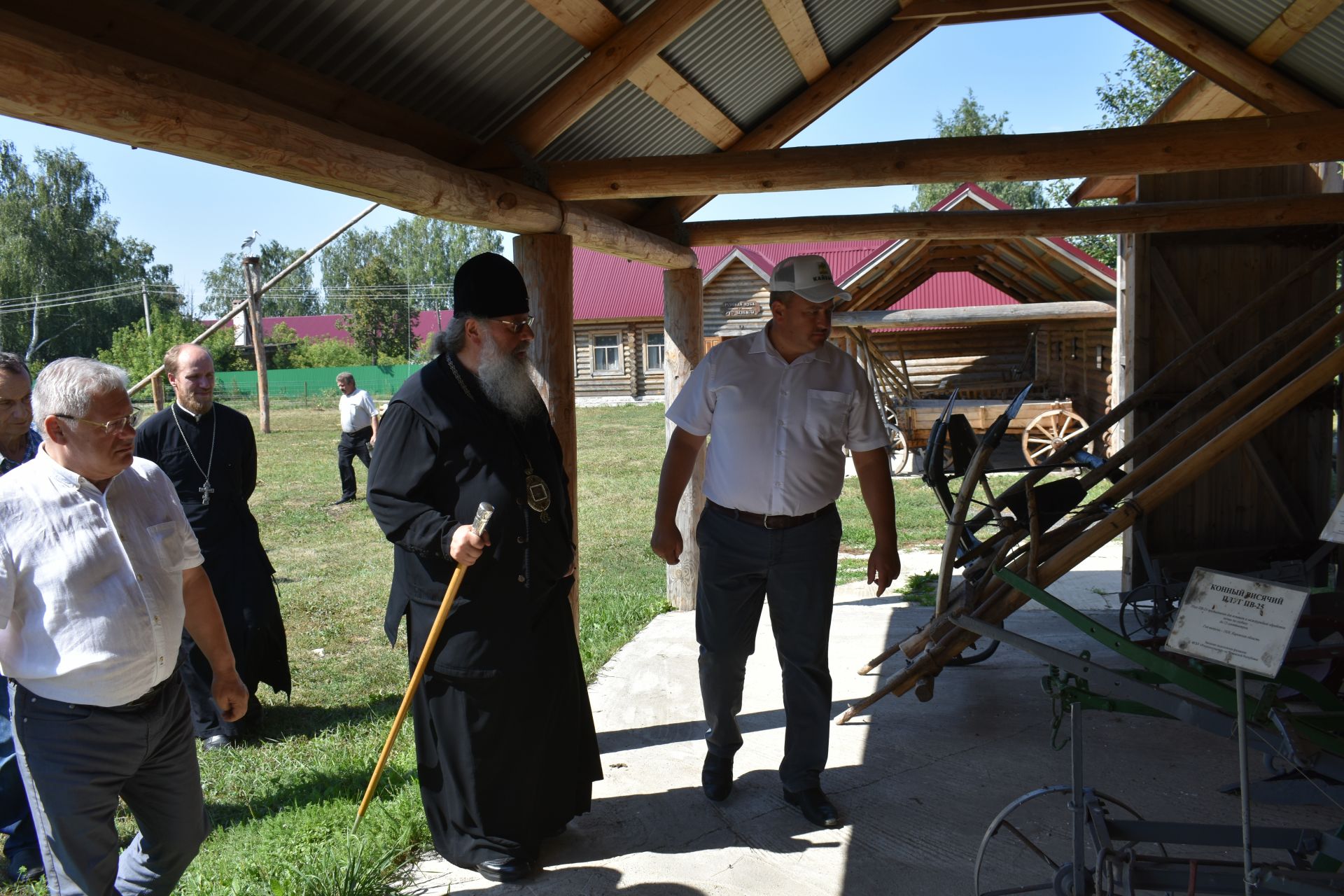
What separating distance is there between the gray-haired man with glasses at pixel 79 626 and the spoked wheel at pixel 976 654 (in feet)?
14.1

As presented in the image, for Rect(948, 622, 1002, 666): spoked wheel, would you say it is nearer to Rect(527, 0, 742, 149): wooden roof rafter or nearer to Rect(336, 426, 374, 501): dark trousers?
Rect(527, 0, 742, 149): wooden roof rafter

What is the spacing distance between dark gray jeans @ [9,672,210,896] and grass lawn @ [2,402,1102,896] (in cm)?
57

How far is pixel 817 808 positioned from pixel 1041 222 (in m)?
4.98

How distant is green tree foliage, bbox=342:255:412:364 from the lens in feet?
195

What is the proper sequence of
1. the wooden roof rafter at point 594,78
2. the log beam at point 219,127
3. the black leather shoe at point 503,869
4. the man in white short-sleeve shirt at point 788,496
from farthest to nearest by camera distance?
the wooden roof rafter at point 594,78 → the man in white short-sleeve shirt at point 788,496 → the black leather shoe at point 503,869 → the log beam at point 219,127

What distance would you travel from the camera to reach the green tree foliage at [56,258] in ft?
166

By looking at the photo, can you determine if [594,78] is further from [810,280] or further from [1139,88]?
[1139,88]

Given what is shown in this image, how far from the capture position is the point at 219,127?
9.84 feet

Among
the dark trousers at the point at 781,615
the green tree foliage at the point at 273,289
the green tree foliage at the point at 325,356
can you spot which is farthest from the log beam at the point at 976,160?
the green tree foliage at the point at 273,289

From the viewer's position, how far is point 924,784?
14.4ft

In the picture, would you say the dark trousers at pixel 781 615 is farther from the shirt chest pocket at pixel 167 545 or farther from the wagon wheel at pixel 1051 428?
Result: the wagon wheel at pixel 1051 428

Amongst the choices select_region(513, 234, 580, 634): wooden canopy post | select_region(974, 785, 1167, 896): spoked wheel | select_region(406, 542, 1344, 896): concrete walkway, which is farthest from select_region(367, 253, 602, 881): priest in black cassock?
select_region(974, 785, 1167, 896): spoked wheel

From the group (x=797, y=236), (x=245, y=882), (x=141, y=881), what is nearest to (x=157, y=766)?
(x=141, y=881)

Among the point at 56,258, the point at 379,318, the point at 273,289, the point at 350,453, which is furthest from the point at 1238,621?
the point at 273,289
